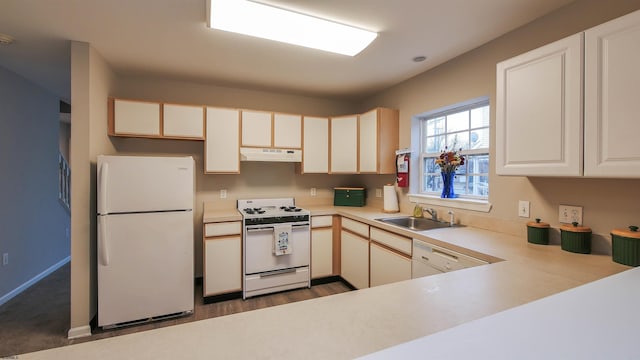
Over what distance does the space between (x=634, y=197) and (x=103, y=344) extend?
238 cm

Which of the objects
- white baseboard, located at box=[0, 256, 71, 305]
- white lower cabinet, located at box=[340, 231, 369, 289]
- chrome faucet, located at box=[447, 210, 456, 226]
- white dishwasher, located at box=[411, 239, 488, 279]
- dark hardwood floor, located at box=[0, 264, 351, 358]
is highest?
chrome faucet, located at box=[447, 210, 456, 226]

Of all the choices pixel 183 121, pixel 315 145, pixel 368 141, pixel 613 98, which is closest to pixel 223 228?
pixel 183 121

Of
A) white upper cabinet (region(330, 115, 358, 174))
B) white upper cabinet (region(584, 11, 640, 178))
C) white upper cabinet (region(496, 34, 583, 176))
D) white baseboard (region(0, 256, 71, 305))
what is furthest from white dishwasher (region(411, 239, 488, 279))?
white baseboard (region(0, 256, 71, 305))

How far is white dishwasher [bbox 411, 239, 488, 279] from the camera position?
1747 millimetres

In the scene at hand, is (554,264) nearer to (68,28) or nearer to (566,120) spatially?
(566,120)

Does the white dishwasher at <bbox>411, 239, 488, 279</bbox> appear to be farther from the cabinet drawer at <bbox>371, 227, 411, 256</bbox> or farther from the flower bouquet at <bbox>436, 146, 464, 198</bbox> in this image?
the flower bouquet at <bbox>436, 146, 464, 198</bbox>

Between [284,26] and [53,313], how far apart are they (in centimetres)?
330

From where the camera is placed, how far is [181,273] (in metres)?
2.53

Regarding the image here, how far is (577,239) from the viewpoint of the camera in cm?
162

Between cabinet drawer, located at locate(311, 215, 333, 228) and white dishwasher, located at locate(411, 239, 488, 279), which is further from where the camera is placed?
cabinet drawer, located at locate(311, 215, 333, 228)

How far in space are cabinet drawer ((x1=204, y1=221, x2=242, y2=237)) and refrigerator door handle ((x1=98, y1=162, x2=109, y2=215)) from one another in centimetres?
83

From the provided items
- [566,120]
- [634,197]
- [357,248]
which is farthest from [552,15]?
[357,248]

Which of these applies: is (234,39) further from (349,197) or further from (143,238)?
(349,197)

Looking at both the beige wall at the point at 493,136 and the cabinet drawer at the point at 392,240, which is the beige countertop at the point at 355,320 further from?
the cabinet drawer at the point at 392,240
